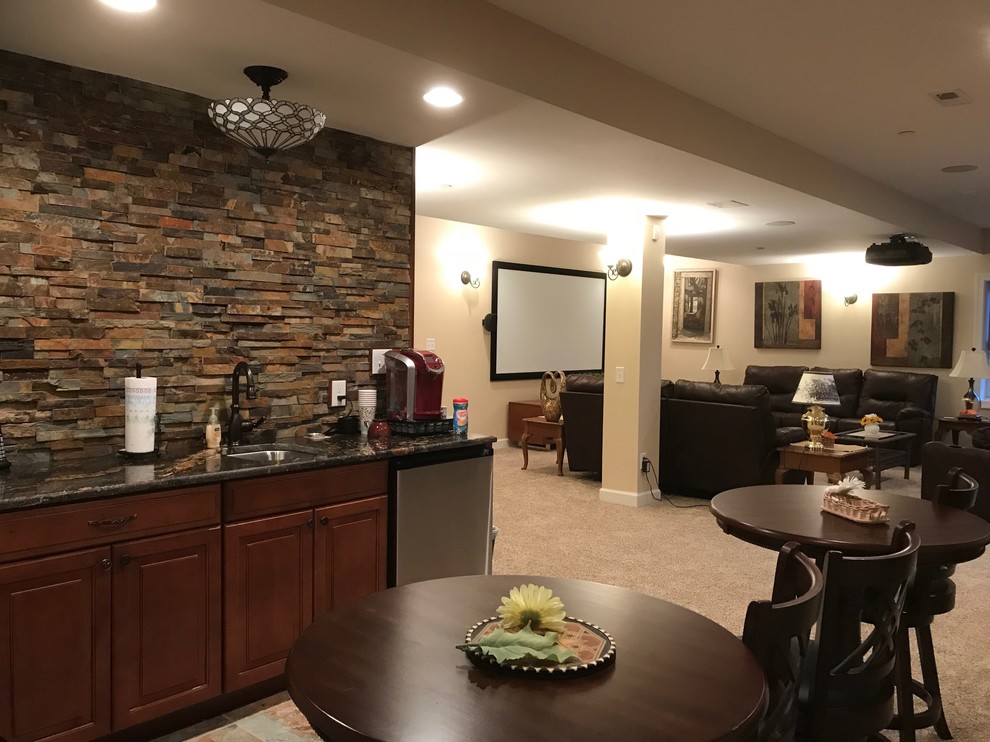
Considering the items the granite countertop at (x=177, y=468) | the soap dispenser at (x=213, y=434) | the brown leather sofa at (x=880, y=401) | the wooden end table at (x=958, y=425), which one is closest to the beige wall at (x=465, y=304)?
the brown leather sofa at (x=880, y=401)

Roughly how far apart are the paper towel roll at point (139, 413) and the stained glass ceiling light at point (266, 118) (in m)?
0.95

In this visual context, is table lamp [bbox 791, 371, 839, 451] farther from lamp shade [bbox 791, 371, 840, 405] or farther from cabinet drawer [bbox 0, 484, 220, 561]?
cabinet drawer [bbox 0, 484, 220, 561]

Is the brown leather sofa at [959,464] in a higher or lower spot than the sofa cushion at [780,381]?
lower

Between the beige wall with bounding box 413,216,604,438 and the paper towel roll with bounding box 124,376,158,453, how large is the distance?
479cm

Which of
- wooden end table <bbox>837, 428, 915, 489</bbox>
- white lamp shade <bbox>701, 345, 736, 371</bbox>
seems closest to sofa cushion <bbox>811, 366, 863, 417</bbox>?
wooden end table <bbox>837, 428, 915, 489</bbox>

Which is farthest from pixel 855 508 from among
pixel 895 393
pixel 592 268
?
pixel 592 268

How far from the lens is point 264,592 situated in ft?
8.70

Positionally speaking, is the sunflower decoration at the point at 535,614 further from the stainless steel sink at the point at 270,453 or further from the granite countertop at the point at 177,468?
the stainless steel sink at the point at 270,453

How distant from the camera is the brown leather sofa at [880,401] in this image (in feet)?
25.4

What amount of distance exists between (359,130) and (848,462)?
4.29 metres

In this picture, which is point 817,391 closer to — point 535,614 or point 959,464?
point 959,464

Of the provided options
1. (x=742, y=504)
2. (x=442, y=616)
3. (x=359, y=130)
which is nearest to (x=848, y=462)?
(x=742, y=504)

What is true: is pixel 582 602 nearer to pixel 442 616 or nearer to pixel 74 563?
pixel 442 616

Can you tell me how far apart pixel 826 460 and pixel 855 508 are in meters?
3.32
